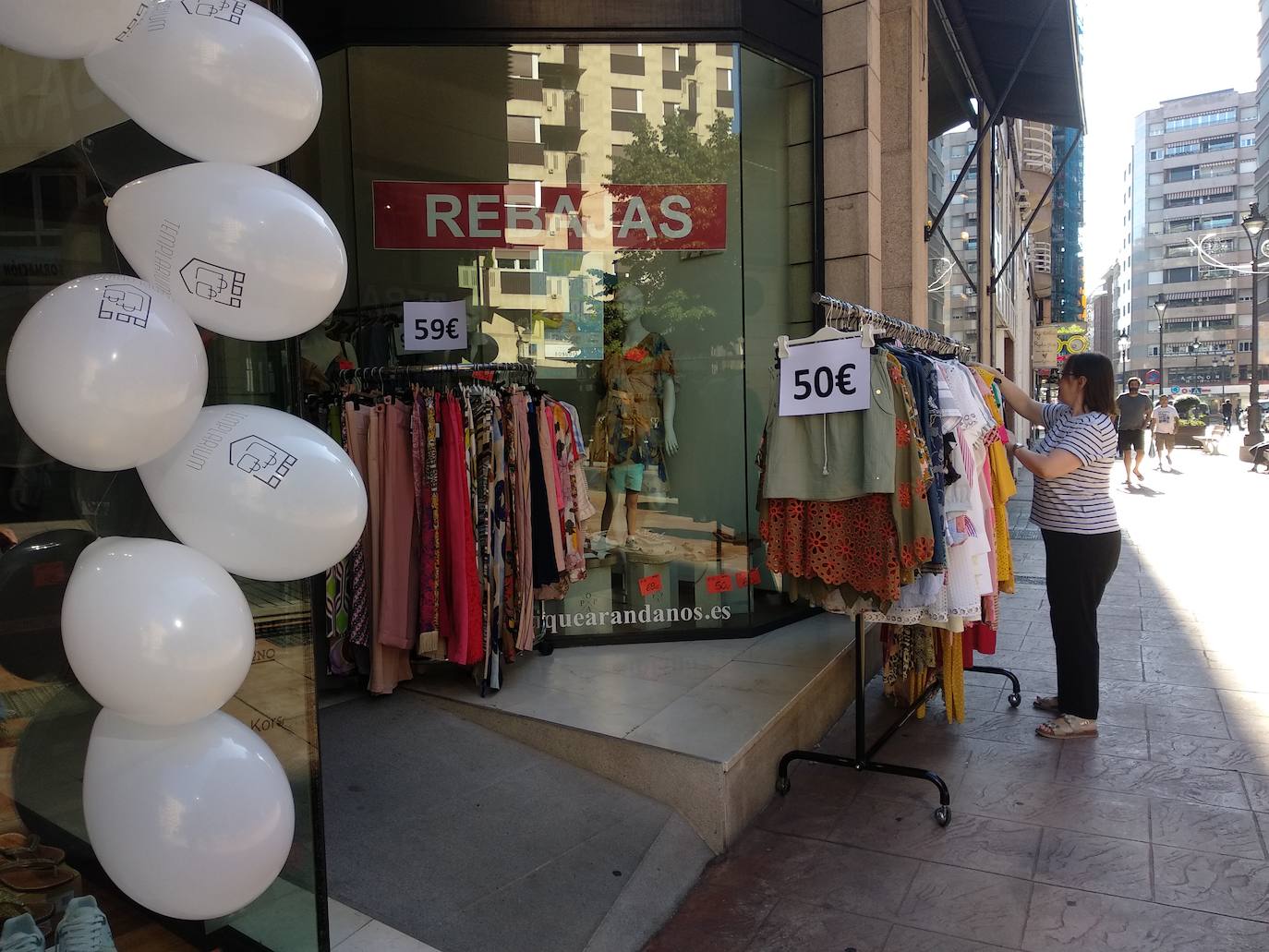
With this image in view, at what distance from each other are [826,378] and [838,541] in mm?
676

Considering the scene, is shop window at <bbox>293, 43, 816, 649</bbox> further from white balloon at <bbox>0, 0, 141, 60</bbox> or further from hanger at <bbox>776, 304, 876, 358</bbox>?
white balloon at <bbox>0, 0, 141, 60</bbox>

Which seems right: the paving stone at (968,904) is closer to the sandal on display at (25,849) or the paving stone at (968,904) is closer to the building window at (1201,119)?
the sandal on display at (25,849)

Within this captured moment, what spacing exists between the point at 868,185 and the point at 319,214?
15.2 feet

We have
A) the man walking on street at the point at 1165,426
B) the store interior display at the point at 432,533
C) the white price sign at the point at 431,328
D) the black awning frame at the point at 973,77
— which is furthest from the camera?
the man walking on street at the point at 1165,426

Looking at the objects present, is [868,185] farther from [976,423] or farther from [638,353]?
[976,423]

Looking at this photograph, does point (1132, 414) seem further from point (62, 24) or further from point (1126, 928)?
point (62, 24)

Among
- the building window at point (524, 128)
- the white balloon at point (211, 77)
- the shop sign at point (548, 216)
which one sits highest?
the building window at point (524, 128)

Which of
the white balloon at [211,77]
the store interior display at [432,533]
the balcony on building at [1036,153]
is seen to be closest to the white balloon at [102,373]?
the white balloon at [211,77]

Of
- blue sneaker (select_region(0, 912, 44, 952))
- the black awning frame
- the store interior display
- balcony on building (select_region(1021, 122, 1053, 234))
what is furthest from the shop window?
balcony on building (select_region(1021, 122, 1053, 234))

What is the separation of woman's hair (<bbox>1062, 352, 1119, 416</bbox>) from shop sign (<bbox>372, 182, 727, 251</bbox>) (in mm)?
2292

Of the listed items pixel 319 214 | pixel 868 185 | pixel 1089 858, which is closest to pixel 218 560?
pixel 319 214

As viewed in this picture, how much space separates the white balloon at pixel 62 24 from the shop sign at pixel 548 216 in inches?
147

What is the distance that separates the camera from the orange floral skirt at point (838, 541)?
11.4 ft

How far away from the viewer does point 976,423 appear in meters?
3.96
